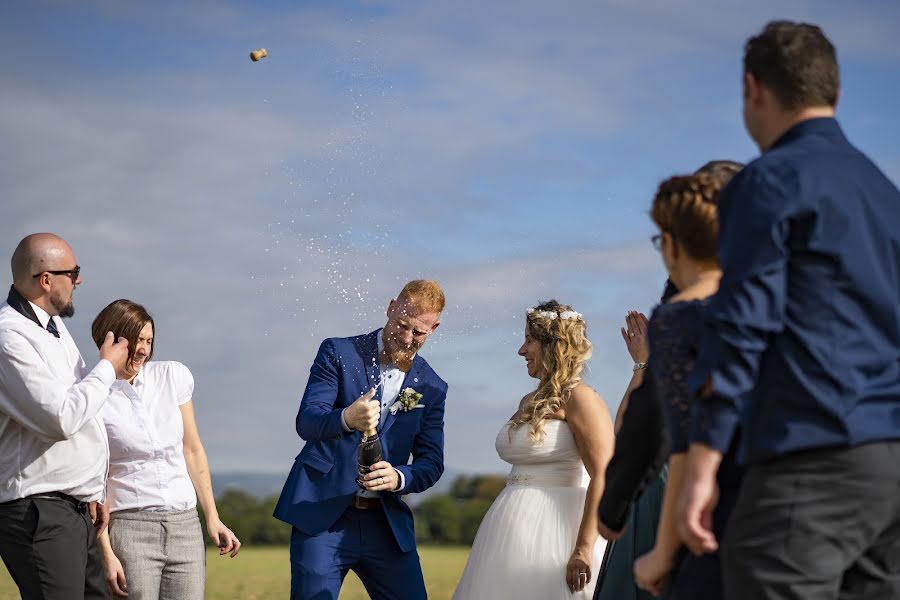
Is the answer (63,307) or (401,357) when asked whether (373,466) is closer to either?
(401,357)

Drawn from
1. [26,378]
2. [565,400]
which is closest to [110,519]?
[26,378]

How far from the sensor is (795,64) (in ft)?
10.1

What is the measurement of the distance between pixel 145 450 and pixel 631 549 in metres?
2.89

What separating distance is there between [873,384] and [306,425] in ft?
13.8

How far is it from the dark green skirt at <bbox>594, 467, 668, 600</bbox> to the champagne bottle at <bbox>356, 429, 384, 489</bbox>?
60.0 inches

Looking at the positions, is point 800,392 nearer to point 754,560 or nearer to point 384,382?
point 754,560

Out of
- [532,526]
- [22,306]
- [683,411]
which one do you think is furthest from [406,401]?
[683,411]

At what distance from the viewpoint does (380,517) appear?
675 cm

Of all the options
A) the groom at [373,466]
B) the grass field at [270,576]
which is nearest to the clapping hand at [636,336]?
the groom at [373,466]

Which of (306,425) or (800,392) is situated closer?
(800,392)

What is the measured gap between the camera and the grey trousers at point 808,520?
2791 millimetres

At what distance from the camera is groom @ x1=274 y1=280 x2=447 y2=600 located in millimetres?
6547

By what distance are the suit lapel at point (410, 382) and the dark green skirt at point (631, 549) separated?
1712 millimetres

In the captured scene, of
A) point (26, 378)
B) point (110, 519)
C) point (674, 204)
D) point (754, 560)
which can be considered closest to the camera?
point (754, 560)
